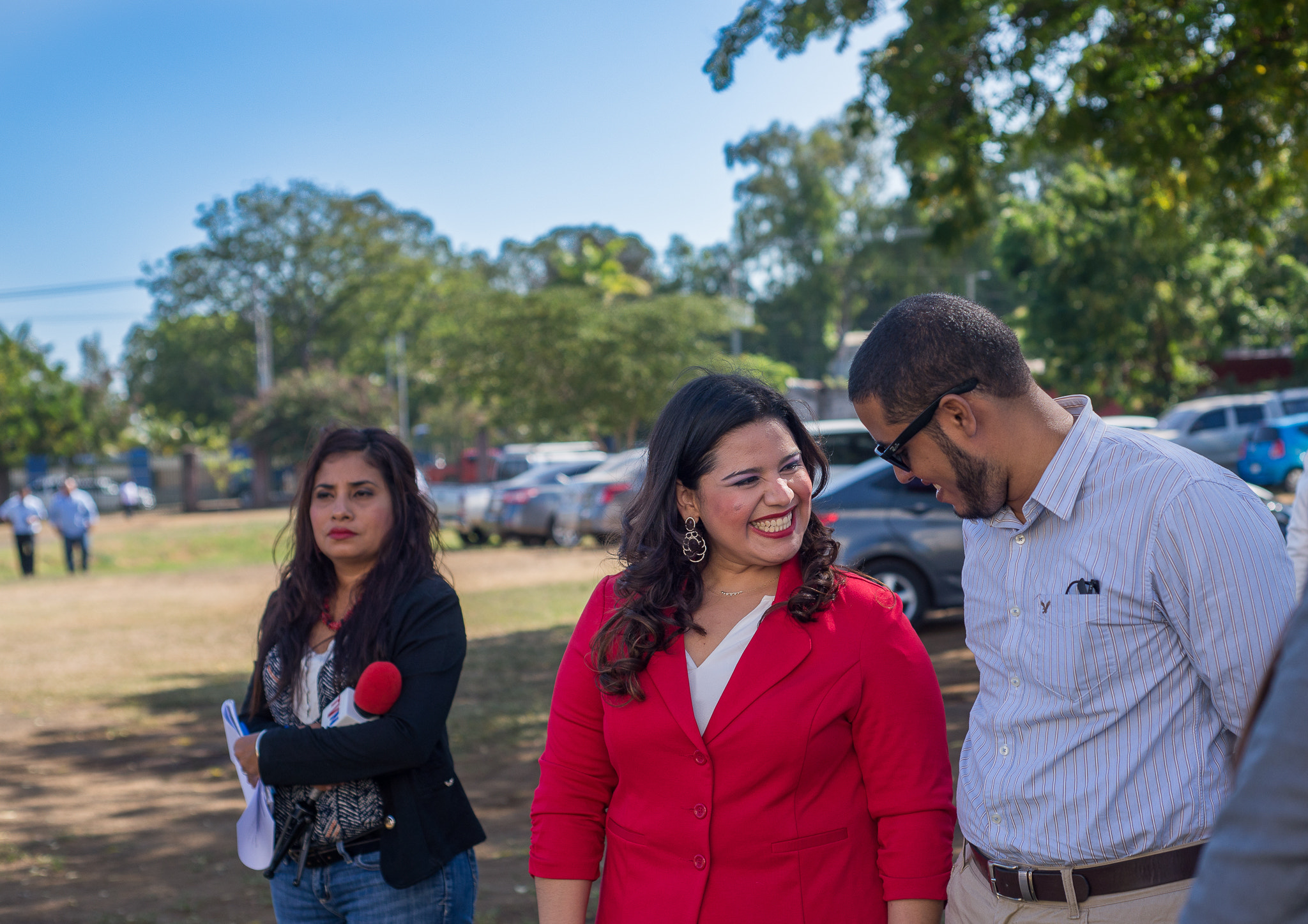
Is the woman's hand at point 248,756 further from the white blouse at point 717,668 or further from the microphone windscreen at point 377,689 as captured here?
the white blouse at point 717,668

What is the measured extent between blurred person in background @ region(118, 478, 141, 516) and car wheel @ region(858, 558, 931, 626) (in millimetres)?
38362

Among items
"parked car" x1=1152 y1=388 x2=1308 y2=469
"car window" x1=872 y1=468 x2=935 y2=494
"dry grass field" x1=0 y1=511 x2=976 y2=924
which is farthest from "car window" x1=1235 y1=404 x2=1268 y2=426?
"car window" x1=872 y1=468 x2=935 y2=494

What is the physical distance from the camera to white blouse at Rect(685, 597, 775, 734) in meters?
2.35

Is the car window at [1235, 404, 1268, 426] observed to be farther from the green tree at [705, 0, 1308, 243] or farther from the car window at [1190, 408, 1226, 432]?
the green tree at [705, 0, 1308, 243]

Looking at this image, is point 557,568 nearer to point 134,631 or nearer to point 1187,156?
point 134,631

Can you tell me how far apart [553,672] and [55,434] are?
45879 millimetres

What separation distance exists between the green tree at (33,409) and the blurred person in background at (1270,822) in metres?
52.7

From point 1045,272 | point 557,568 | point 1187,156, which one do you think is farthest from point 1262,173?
point 1045,272

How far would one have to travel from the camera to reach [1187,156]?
8.85 metres

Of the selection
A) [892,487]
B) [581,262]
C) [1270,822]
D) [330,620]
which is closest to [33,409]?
[581,262]

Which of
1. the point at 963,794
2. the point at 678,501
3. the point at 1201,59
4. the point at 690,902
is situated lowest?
the point at 690,902

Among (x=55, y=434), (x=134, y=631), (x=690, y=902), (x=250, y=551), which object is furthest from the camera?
(x=55, y=434)

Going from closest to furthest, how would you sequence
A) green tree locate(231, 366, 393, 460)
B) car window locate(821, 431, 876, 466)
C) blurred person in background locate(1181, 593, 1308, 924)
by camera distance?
blurred person in background locate(1181, 593, 1308, 924)
car window locate(821, 431, 876, 466)
green tree locate(231, 366, 393, 460)

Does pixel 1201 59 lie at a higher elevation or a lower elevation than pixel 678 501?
higher
